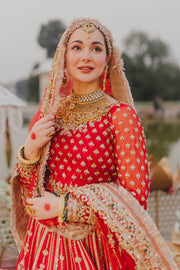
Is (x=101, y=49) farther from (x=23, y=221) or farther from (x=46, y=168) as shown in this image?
(x=23, y=221)

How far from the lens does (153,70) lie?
10.3 m

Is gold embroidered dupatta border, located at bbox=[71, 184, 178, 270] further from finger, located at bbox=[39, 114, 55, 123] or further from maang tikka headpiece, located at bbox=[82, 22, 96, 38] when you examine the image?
maang tikka headpiece, located at bbox=[82, 22, 96, 38]

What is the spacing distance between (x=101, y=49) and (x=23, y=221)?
674mm

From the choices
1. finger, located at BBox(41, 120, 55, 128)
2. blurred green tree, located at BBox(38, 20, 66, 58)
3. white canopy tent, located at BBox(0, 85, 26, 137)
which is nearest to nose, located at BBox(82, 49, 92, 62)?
finger, located at BBox(41, 120, 55, 128)

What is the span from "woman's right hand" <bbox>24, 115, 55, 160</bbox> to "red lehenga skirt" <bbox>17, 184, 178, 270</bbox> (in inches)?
7.1

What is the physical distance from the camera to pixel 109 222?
84 centimetres

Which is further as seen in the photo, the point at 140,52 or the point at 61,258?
the point at 140,52

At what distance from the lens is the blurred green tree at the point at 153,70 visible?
965 centimetres

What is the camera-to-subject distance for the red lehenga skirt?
841 mm

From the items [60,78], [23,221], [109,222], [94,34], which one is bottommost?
[23,221]

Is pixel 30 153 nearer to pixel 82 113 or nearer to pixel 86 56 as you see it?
pixel 82 113

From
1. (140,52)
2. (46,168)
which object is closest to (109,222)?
(46,168)

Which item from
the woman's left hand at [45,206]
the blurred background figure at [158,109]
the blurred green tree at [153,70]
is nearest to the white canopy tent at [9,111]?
the woman's left hand at [45,206]

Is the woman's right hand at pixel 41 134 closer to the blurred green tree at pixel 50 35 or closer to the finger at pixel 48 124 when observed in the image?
the finger at pixel 48 124
